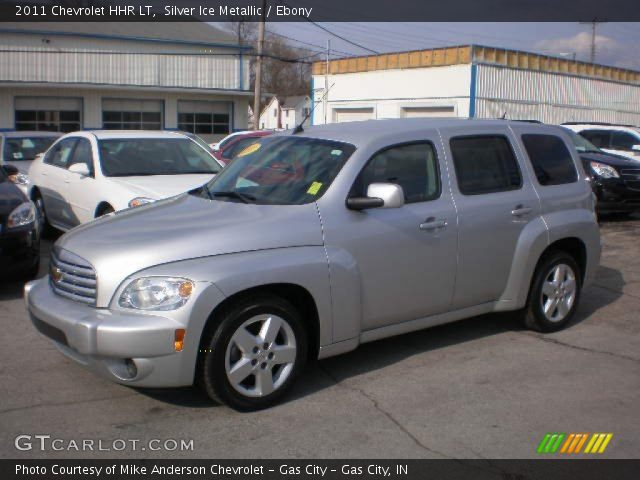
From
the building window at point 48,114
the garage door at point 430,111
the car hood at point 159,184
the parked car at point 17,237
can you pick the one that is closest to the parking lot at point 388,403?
the parked car at point 17,237

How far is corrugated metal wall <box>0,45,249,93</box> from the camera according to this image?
30.4 meters

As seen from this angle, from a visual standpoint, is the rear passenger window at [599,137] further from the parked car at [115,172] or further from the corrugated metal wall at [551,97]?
the corrugated metal wall at [551,97]

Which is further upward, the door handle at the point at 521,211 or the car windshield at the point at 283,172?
the car windshield at the point at 283,172

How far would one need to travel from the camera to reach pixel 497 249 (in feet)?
19.0

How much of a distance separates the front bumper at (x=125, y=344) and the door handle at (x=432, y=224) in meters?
2.02

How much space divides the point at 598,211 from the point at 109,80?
24339mm

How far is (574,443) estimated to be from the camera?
13.8 feet

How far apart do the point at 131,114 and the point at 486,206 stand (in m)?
29.5

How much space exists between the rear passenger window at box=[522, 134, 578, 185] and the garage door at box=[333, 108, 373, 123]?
108 ft

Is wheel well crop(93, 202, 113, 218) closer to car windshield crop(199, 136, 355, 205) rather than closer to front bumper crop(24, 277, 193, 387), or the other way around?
car windshield crop(199, 136, 355, 205)

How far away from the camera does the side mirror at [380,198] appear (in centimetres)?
488

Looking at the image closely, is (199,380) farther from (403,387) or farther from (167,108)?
(167,108)

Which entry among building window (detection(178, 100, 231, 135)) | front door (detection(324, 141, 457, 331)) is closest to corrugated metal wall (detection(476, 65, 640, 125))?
building window (detection(178, 100, 231, 135))
